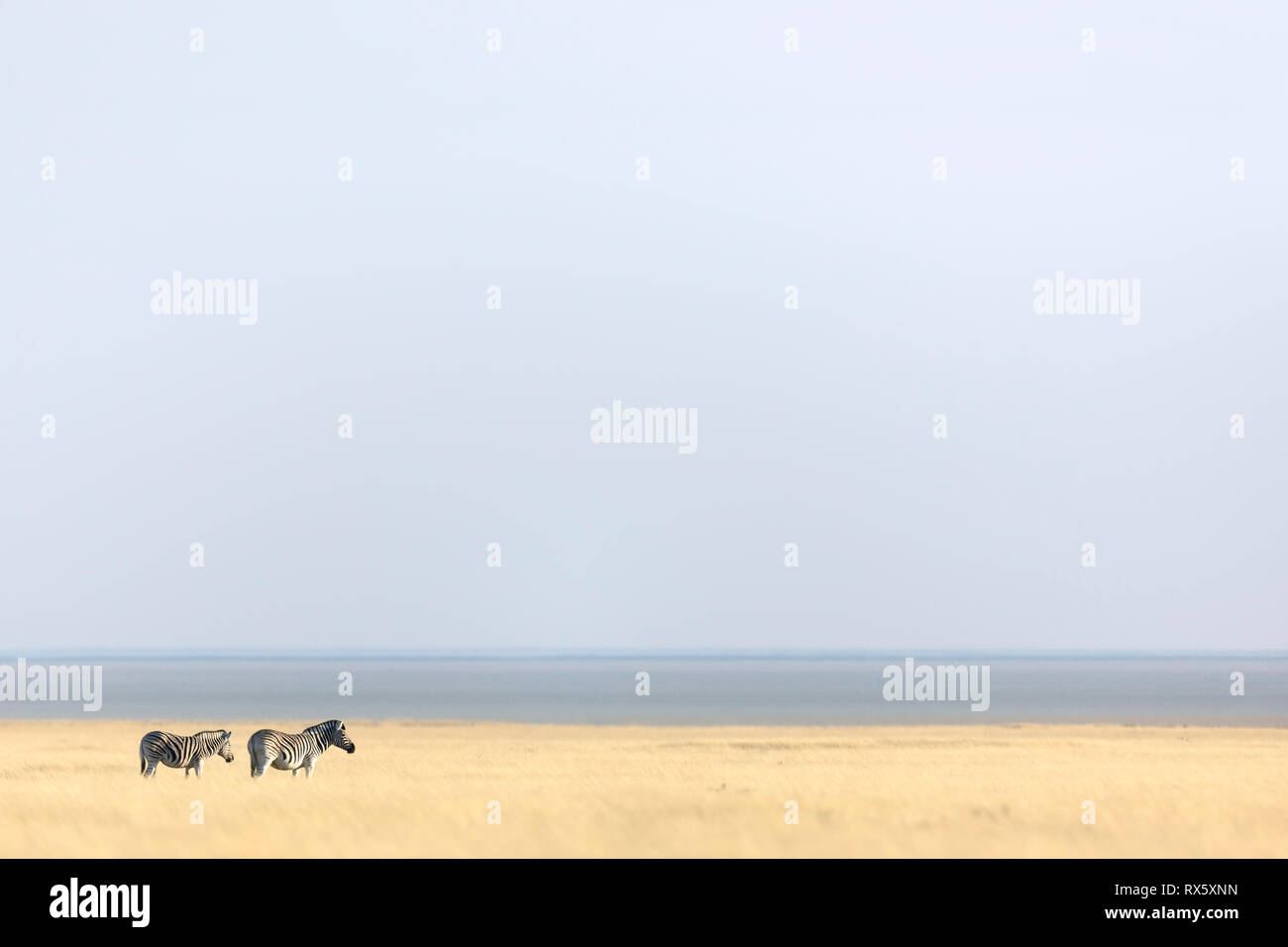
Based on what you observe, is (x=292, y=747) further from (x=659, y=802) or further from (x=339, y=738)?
(x=659, y=802)

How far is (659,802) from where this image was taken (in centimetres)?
1794

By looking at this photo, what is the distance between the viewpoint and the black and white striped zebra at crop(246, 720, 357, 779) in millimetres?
20281

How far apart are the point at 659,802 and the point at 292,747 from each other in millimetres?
6429

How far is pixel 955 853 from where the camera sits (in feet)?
49.7

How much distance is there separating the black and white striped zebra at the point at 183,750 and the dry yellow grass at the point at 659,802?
0.33 m

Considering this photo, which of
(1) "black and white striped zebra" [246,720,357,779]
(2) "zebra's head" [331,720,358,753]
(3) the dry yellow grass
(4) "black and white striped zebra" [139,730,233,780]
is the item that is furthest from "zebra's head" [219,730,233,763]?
(2) "zebra's head" [331,720,358,753]

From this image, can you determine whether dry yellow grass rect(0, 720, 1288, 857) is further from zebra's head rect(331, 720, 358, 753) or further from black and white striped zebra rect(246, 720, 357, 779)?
zebra's head rect(331, 720, 358, 753)

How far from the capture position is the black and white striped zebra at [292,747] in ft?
66.5

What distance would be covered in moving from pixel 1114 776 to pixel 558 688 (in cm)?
5234

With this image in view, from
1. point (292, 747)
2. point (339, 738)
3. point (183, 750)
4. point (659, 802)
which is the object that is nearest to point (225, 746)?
point (183, 750)

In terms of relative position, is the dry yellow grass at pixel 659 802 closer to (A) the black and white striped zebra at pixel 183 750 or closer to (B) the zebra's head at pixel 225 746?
(A) the black and white striped zebra at pixel 183 750

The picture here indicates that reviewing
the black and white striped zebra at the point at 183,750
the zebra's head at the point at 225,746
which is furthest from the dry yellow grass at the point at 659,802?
the zebra's head at the point at 225,746

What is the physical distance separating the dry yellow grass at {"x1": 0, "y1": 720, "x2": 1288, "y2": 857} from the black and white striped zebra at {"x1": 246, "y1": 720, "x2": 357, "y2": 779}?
34 cm
